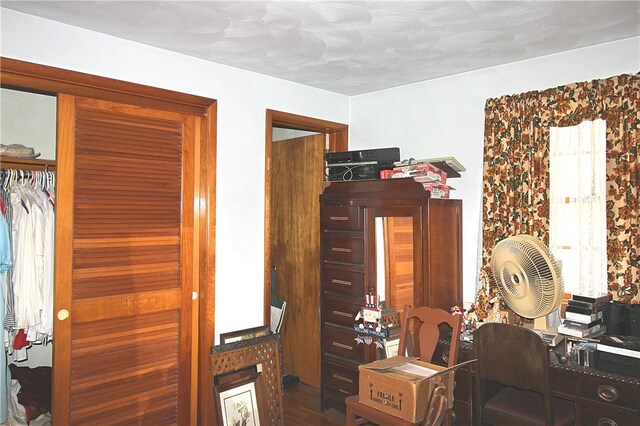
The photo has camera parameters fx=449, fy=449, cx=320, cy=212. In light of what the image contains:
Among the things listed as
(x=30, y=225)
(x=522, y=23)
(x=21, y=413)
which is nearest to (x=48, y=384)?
(x=21, y=413)

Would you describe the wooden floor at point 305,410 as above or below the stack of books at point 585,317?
below

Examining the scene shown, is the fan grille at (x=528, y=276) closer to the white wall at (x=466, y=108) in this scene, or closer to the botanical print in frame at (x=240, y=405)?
the white wall at (x=466, y=108)

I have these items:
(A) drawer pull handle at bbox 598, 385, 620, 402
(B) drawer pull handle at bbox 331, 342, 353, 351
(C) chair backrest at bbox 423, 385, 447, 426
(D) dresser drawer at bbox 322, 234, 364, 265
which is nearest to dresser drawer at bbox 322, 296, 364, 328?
(B) drawer pull handle at bbox 331, 342, 353, 351

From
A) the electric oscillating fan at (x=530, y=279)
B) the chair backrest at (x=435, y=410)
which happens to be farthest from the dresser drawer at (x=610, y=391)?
the chair backrest at (x=435, y=410)

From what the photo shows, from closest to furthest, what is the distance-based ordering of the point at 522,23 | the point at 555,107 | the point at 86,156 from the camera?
the point at 522,23 < the point at 86,156 < the point at 555,107

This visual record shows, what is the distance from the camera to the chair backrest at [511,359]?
2223 millimetres

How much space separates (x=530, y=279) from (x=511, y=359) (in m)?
0.50

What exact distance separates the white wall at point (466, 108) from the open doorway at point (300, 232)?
1.42ft

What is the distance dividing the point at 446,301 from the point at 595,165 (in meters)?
1.27

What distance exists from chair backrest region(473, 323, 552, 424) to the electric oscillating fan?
0.35 meters

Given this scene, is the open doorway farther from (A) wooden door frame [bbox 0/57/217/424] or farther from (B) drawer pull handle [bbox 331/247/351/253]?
(A) wooden door frame [bbox 0/57/217/424]

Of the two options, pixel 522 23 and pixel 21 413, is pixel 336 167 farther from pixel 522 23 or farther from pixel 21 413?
pixel 21 413

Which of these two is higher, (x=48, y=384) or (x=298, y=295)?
(x=298, y=295)

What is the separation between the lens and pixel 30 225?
293cm
